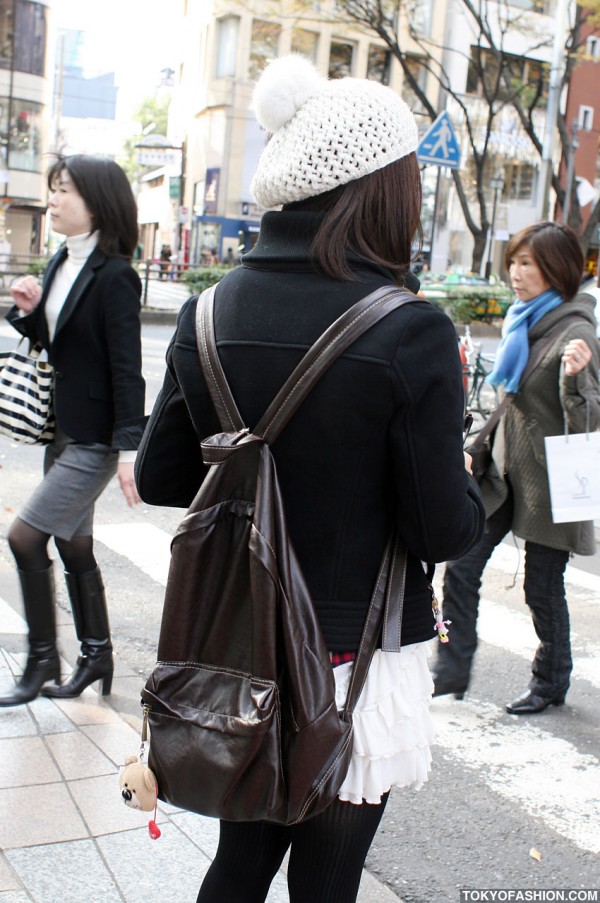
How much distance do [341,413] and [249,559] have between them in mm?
277

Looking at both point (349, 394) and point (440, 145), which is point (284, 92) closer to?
point (349, 394)

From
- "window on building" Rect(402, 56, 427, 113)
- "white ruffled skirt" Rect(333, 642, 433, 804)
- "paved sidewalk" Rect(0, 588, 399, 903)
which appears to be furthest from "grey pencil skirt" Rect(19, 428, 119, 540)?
"window on building" Rect(402, 56, 427, 113)

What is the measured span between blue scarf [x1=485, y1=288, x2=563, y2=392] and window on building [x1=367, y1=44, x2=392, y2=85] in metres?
44.0

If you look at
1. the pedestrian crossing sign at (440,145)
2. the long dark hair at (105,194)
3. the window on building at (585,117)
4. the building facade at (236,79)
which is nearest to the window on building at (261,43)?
the building facade at (236,79)

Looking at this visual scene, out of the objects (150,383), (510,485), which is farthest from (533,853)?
(150,383)

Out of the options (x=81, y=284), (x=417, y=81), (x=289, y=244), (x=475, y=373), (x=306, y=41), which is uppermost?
(x=306, y=41)

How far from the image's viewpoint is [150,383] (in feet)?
42.6

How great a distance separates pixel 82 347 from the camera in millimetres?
3615

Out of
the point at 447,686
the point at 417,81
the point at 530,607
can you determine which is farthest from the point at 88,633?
the point at 417,81

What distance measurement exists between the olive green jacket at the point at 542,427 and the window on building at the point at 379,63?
4412cm

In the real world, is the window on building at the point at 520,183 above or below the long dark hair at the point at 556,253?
above

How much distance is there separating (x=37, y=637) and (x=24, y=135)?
43.3m

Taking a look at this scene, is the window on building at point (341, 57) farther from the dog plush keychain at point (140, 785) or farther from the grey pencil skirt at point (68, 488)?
the dog plush keychain at point (140, 785)

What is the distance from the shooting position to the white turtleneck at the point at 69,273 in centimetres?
366
